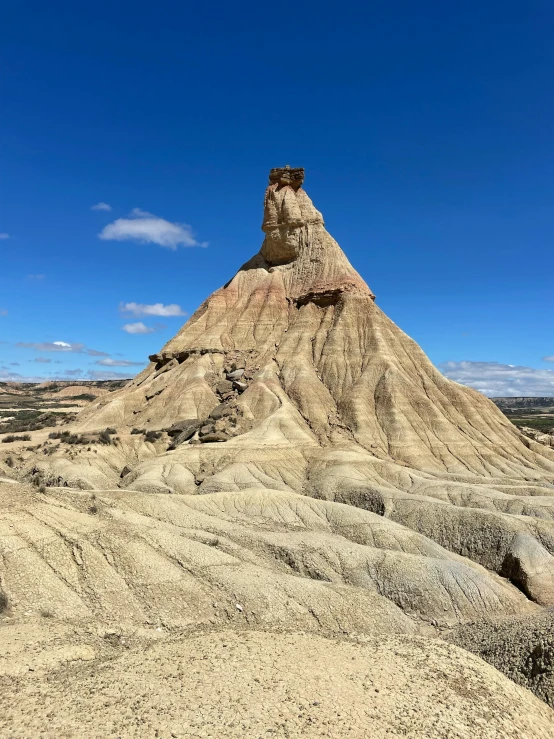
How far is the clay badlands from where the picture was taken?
11.9 m

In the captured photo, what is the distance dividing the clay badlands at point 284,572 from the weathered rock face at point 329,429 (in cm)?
22

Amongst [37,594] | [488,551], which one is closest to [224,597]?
[37,594]

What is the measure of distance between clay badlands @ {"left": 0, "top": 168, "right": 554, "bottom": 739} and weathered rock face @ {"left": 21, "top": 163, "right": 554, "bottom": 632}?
217 mm

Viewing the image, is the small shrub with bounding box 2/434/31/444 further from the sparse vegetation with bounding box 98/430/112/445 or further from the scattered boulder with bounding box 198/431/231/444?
the scattered boulder with bounding box 198/431/231/444

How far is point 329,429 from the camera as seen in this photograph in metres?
49.8

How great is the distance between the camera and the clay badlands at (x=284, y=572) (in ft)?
39.1

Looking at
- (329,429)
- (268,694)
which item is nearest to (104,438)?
(329,429)

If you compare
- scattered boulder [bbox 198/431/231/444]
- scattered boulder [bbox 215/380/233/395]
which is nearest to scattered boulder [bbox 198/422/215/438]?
scattered boulder [bbox 198/431/231/444]

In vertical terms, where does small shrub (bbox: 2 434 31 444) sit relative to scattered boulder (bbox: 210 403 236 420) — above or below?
below

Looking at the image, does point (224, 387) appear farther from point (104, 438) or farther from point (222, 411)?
point (104, 438)

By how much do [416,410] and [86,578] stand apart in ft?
132

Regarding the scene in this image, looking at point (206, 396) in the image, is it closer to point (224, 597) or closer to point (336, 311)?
point (336, 311)

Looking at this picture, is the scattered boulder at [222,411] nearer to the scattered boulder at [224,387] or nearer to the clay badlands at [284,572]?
the clay badlands at [284,572]

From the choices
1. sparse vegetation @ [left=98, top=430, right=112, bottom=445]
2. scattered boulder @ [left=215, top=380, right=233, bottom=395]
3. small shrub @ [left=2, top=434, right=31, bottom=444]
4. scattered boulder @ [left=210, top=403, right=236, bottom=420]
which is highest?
scattered boulder @ [left=215, top=380, right=233, bottom=395]
